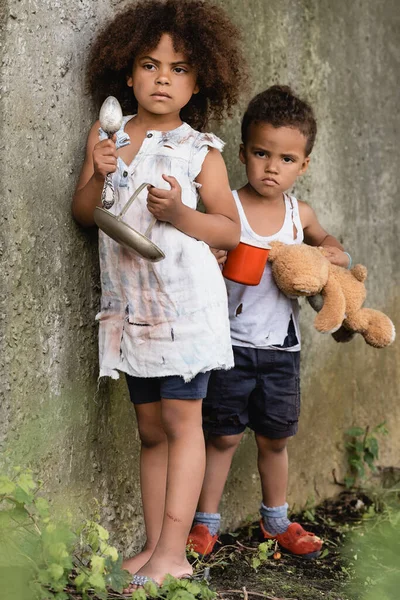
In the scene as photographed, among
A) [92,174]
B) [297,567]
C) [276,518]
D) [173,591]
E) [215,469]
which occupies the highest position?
[92,174]

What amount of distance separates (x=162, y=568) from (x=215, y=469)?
23.4 inches

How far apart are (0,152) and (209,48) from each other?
2.20 feet

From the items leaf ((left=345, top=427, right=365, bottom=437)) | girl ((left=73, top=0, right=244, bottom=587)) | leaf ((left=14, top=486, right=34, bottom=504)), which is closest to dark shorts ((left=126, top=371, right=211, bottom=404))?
girl ((left=73, top=0, right=244, bottom=587))

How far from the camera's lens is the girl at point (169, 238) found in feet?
8.54

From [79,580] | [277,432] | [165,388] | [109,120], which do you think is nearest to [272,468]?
[277,432]

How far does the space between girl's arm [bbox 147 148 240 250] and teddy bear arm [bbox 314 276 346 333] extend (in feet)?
1.32

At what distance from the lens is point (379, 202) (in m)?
4.15

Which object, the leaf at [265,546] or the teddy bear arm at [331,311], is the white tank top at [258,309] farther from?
the leaf at [265,546]

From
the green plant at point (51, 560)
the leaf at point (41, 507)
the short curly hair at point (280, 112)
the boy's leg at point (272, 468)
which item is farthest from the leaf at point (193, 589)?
the short curly hair at point (280, 112)

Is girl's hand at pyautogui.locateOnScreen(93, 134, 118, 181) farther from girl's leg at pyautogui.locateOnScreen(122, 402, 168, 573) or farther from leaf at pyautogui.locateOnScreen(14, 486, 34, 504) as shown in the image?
leaf at pyautogui.locateOnScreen(14, 486, 34, 504)

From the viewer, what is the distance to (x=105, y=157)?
8.08 feet

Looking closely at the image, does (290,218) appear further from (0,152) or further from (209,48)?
(0,152)

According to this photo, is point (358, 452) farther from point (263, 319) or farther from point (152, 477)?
point (152, 477)

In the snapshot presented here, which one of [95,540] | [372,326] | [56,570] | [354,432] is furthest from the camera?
[354,432]
